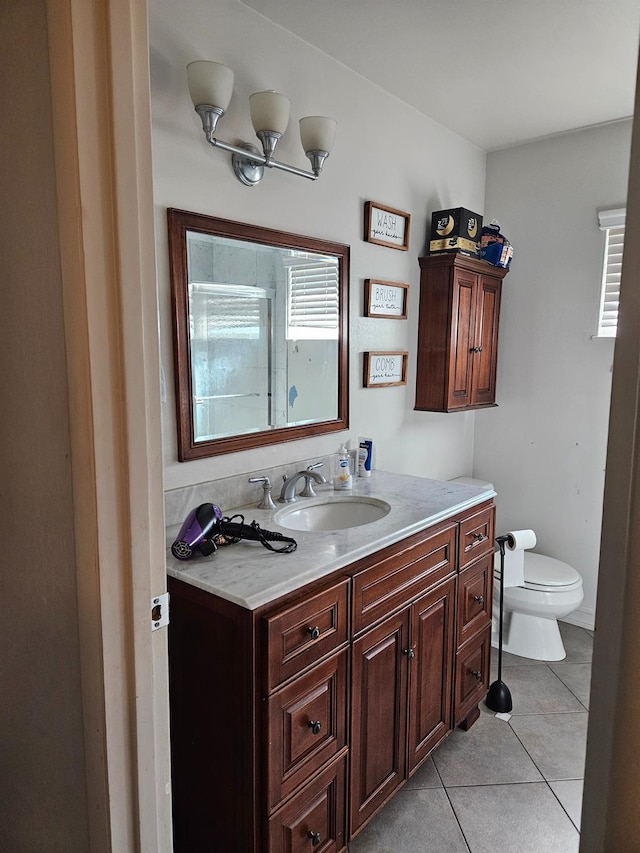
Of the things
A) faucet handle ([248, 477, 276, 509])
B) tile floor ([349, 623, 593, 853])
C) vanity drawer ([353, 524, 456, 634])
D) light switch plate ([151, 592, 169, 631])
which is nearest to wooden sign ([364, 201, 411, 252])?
faucet handle ([248, 477, 276, 509])

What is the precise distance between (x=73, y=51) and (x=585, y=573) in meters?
3.05

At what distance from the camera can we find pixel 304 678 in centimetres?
135

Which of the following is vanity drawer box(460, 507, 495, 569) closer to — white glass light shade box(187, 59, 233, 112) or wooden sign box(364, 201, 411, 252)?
wooden sign box(364, 201, 411, 252)

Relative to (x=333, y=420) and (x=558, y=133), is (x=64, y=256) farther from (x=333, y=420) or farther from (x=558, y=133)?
(x=558, y=133)

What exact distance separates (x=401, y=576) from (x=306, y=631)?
42 centimetres

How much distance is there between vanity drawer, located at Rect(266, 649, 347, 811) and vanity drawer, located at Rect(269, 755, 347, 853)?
4cm

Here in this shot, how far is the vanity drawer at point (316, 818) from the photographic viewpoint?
133 cm

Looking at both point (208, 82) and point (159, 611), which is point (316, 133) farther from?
point (159, 611)

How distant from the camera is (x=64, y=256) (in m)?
0.82

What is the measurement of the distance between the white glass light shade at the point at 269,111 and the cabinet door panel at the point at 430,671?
152cm

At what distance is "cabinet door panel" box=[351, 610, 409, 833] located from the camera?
154 centimetres

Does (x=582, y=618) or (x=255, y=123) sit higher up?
(x=255, y=123)

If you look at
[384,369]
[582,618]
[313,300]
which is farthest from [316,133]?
[582,618]

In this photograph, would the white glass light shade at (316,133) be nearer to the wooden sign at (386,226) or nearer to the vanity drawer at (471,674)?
the wooden sign at (386,226)
